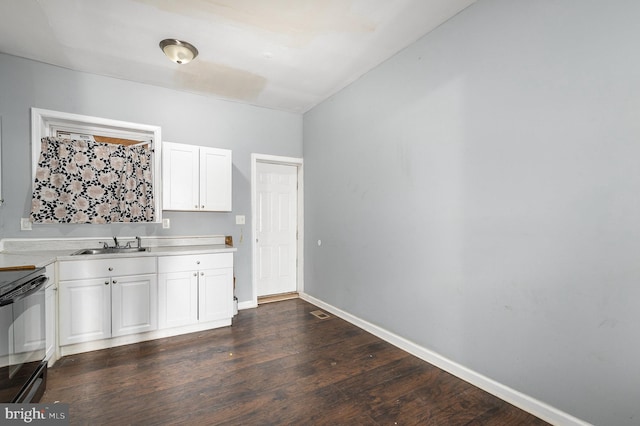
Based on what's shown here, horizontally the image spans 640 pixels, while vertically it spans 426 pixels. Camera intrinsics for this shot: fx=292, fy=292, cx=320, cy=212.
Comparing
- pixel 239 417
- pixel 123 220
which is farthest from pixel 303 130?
pixel 239 417

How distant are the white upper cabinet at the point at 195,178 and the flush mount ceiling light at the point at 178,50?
0.95 meters

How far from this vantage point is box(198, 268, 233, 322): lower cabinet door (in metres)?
3.20

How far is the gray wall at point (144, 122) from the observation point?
9.51ft

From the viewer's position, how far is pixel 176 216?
359 cm

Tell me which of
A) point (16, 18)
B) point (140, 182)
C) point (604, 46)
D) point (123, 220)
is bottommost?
point (123, 220)

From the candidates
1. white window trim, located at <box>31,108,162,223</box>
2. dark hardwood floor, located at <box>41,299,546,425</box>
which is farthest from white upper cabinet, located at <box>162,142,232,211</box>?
dark hardwood floor, located at <box>41,299,546,425</box>

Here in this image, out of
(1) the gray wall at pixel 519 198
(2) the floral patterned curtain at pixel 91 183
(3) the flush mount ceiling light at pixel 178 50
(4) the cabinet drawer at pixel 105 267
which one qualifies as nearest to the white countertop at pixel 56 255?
(4) the cabinet drawer at pixel 105 267

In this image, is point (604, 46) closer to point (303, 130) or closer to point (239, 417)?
point (239, 417)

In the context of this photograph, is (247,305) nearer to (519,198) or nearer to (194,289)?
(194,289)

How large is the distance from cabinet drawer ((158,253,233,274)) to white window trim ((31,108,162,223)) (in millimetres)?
666

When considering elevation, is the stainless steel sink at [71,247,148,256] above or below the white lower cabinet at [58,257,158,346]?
above

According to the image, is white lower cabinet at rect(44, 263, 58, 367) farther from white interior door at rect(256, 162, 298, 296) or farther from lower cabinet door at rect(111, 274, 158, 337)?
white interior door at rect(256, 162, 298, 296)

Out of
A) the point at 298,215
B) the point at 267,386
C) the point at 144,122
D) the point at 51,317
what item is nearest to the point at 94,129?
the point at 144,122

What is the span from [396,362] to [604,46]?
2571 mm
